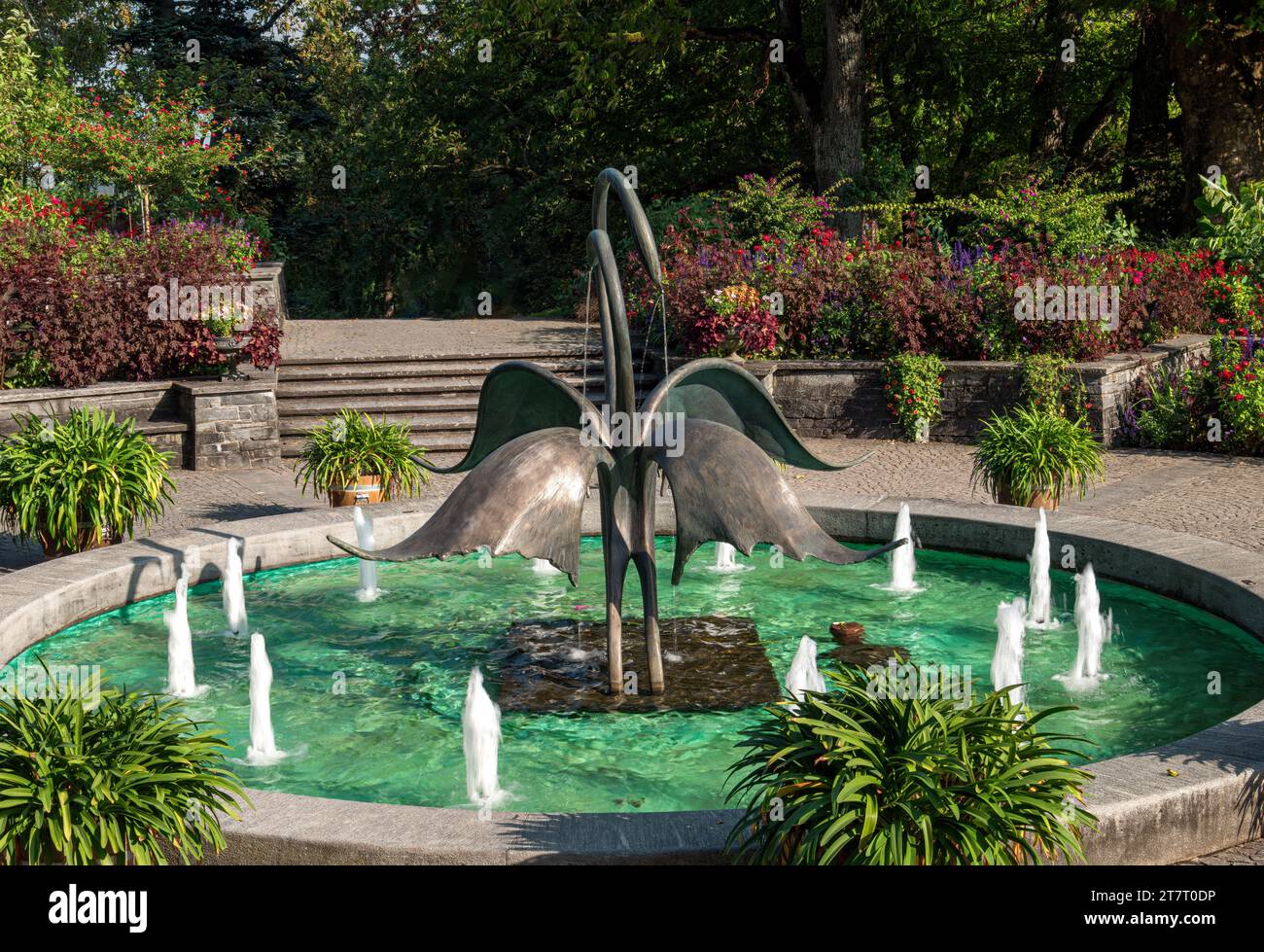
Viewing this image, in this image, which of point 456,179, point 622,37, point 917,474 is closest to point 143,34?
point 456,179

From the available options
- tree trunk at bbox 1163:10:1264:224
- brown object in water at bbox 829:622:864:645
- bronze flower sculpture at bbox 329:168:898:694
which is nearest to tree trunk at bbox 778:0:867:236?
tree trunk at bbox 1163:10:1264:224

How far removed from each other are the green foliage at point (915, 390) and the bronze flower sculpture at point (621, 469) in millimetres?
8017

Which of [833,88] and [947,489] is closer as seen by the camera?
[947,489]

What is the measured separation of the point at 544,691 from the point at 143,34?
89.5 feet

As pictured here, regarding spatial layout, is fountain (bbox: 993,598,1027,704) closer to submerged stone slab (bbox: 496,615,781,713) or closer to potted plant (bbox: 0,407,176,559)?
submerged stone slab (bbox: 496,615,781,713)

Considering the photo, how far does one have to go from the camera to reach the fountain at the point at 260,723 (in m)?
6.71

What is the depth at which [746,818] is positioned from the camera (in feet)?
15.4

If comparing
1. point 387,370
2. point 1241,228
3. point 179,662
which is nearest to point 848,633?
point 179,662

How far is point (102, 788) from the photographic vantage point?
4.60 metres

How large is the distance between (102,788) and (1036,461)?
336 inches

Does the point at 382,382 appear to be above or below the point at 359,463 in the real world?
above

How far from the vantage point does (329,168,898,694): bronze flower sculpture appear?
20.8 feet
